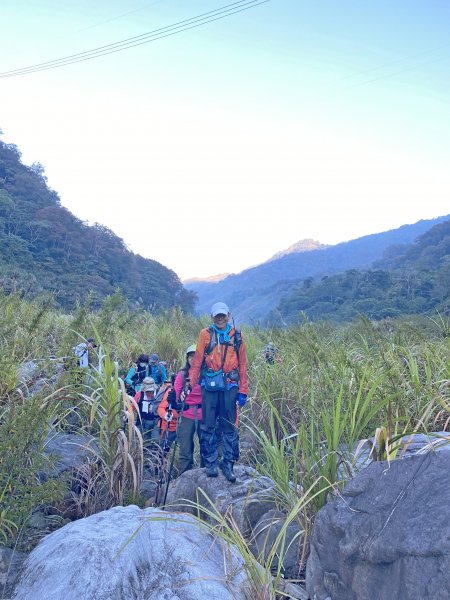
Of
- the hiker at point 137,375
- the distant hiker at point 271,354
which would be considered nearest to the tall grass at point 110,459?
the hiker at point 137,375

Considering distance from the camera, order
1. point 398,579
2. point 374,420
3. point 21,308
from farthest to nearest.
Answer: point 21,308, point 374,420, point 398,579

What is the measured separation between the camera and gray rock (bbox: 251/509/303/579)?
3.23m

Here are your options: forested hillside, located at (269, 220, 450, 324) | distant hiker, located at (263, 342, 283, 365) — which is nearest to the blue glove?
distant hiker, located at (263, 342, 283, 365)

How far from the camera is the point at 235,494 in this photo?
4.09 metres

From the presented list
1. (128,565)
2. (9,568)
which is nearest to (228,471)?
(128,565)

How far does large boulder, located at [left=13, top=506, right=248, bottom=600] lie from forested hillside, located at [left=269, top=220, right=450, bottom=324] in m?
17.5

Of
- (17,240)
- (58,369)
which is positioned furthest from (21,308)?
(17,240)

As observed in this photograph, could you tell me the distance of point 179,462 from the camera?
5.45 meters

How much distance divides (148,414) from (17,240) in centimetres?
2620

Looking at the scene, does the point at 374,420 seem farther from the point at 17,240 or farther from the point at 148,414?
the point at 17,240

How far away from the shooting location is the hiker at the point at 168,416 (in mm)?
5672

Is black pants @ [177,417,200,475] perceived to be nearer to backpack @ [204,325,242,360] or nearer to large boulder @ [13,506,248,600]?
backpack @ [204,325,242,360]

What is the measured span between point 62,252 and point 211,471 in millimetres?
31983

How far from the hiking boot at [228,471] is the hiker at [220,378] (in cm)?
4
